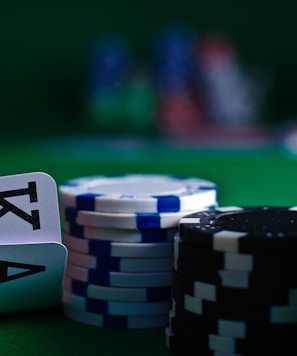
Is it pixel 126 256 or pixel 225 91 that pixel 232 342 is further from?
pixel 225 91

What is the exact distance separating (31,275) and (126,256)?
155 mm

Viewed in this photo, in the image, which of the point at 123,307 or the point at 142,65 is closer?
the point at 123,307

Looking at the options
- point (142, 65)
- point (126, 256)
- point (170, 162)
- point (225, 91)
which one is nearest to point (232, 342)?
point (126, 256)

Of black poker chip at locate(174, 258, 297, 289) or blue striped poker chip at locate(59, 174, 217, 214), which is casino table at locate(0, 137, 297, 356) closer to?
blue striped poker chip at locate(59, 174, 217, 214)

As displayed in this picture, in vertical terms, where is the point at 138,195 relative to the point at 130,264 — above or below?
above

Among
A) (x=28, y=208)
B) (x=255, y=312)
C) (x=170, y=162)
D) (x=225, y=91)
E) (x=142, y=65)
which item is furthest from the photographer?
(x=142, y=65)

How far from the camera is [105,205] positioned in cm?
125

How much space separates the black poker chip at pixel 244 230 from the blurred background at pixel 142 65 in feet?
7.29

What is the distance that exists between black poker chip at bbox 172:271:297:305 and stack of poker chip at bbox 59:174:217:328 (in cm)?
16

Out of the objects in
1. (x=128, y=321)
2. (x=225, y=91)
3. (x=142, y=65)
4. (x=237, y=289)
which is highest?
(x=142, y=65)

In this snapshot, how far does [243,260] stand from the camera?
1027 millimetres

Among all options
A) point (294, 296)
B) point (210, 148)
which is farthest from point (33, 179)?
point (210, 148)

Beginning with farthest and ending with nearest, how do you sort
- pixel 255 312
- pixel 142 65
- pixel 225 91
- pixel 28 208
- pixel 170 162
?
pixel 142 65, pixel 225 91, pixel 170 162, pixel 28 208, pixel 255 312

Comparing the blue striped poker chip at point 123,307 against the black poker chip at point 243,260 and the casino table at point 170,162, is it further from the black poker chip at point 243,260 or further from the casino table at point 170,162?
the casino table at point 170,162
